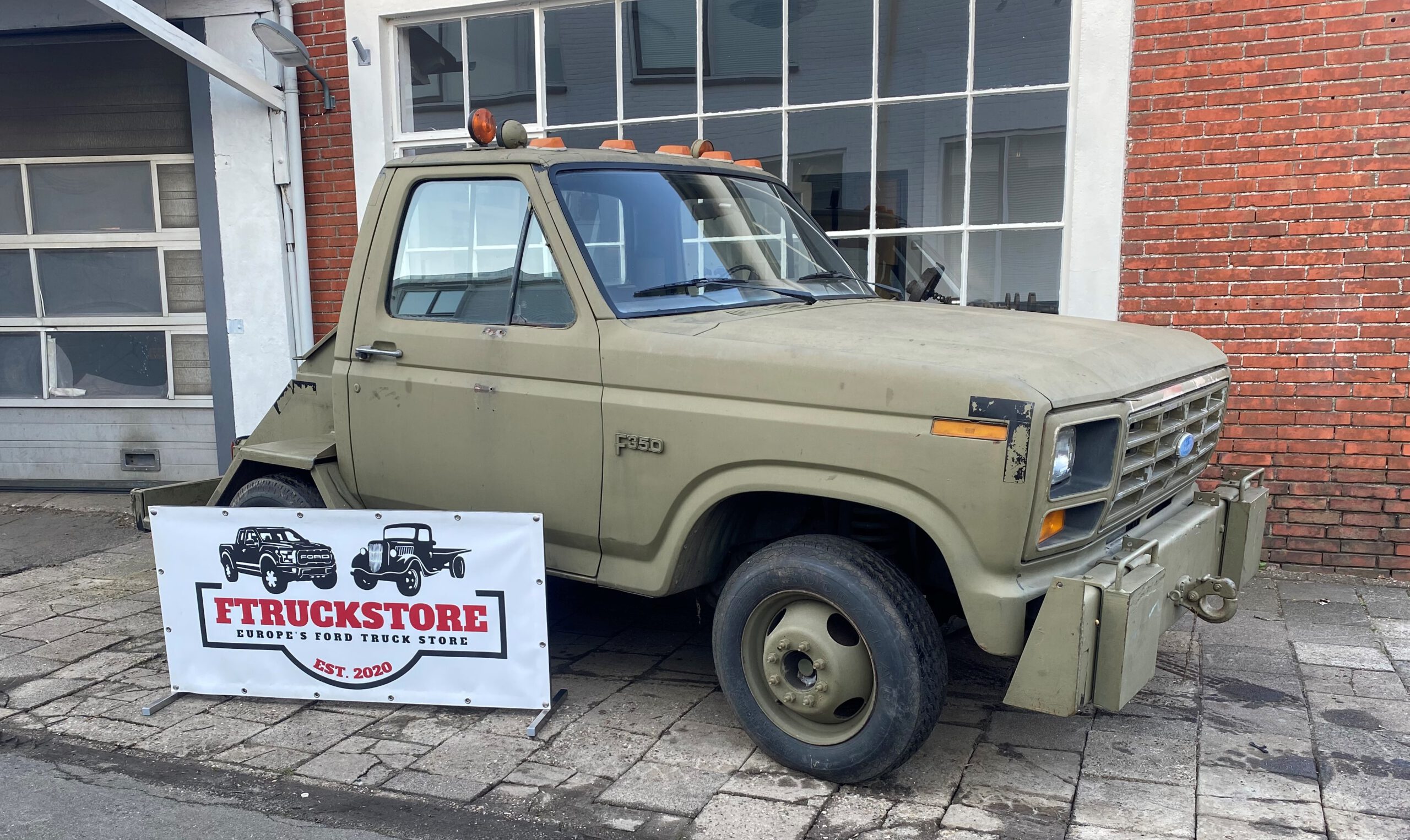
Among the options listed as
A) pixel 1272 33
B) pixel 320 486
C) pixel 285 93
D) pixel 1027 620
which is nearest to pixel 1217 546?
pixel 1027 620

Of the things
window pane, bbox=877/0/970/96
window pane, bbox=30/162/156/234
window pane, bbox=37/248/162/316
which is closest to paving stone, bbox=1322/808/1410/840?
window pane, bbox=877/0/970/96

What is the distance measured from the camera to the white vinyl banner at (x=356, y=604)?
3926 mm

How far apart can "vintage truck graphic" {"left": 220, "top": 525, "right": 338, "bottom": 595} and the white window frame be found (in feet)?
14.7

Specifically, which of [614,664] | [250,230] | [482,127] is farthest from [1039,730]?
[250,230]

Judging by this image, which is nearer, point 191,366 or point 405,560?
point 405,560

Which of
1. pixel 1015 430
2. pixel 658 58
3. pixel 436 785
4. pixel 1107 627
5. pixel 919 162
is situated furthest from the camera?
pixel 658 58

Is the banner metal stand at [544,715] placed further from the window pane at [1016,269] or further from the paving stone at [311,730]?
the window pane at [1016,269]

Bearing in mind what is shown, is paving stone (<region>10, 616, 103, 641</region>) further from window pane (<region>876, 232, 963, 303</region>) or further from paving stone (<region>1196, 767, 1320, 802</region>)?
paving stone (<region>1196, 767, 1320, 802</region>)

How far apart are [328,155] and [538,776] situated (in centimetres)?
559

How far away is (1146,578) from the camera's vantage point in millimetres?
3166

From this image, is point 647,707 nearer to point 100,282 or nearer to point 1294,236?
point 1294,236

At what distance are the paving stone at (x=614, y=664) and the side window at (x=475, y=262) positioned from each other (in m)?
1.57

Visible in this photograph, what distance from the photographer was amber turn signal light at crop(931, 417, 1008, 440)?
2.96 m

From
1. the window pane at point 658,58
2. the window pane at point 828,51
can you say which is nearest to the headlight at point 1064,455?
the window pane at point 828,51
